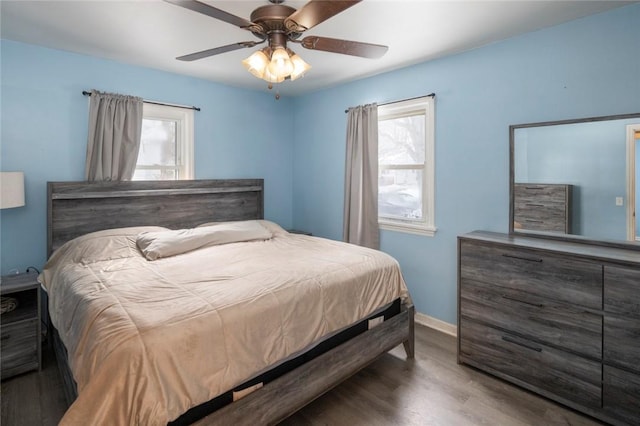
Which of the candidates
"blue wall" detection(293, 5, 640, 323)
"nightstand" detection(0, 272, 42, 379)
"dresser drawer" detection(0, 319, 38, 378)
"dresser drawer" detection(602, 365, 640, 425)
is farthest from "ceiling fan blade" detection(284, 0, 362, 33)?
"dresser drawer" detection(0, 319, 38, 378)

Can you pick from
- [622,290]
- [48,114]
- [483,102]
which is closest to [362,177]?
[483,102]

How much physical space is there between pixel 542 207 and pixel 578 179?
0.97 ft

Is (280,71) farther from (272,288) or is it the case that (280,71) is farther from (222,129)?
(222,129)

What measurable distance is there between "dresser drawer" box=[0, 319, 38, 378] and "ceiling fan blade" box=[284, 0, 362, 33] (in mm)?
2745

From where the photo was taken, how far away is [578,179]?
2395 mm

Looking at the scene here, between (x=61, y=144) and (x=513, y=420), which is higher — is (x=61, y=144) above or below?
above

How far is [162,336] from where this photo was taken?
1439 millimetres

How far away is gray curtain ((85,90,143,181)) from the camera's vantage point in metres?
3.06

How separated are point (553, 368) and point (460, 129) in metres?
1.98

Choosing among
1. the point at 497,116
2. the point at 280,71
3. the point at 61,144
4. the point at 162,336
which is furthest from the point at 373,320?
the point at 61,144

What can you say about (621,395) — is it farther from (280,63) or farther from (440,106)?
(280,63)

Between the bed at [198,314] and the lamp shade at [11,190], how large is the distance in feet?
1.16

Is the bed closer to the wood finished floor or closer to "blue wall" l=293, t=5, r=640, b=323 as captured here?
the wood finished floor

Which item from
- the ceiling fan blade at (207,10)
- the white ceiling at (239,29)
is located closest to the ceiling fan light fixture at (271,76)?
the ceiling fan blade at (207,10)
